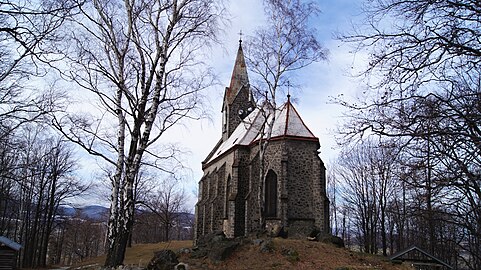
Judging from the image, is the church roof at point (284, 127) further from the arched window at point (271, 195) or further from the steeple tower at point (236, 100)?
the steeple tower at point (236, 100)

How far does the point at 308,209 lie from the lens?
2256cm

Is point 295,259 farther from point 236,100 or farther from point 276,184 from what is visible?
point 236,100

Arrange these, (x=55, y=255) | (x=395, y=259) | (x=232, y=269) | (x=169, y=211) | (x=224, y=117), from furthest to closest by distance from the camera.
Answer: (x=169, y=211) → (x=55, y=255) → (x=224, y=117) → (x=395, y=259) → (x=232, y=269)

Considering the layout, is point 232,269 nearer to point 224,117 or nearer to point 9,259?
point 9,259

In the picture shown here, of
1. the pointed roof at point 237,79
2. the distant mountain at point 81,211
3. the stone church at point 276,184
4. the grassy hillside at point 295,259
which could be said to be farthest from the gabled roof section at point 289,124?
the distant mountain at point 81,211

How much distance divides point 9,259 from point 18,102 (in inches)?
534

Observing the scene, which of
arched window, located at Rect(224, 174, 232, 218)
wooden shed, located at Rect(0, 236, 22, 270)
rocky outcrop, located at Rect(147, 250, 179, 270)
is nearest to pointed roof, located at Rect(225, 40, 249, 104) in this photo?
arched window, located at Rect(224, 174, 232, 218)

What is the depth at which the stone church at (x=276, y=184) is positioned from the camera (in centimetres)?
2212

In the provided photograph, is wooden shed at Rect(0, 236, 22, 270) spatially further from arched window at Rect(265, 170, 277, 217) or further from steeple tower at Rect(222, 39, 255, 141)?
steeple tower at Rect(222, 39, 255, 141)

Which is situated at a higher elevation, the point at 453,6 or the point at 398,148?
Result: the point at 453,6

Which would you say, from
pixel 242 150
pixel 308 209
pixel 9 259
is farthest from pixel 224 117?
pixel 9 259

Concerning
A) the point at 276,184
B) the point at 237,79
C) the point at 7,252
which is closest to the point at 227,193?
the point at 276,184

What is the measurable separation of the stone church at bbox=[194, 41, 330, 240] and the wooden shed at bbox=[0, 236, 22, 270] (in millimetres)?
11726

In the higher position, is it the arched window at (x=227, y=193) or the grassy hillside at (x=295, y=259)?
the arched window at (x=227, y=193)
